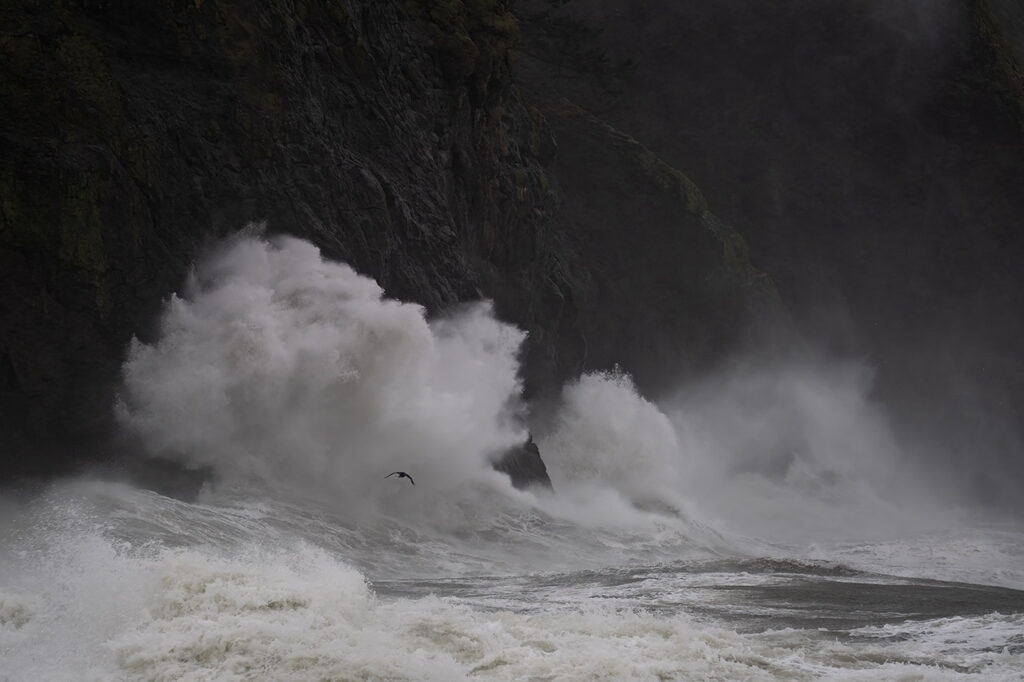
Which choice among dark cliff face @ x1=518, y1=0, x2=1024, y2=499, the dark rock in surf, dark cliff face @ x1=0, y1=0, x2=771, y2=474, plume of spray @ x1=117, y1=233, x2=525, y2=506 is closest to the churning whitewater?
plume of spray @ x1=117, y1=233, x2=525, y2=506

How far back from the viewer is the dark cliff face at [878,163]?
132 ft

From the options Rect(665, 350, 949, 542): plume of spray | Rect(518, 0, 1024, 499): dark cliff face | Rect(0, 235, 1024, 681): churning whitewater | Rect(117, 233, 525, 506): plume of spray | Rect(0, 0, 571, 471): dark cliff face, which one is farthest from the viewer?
Rect(518, 0, 1024, 499): dark cliff face

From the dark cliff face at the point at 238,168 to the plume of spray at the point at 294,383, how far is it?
0.54 meters

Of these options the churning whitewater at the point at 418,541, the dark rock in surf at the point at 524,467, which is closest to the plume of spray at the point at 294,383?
the churning whitewater at the point at 418,541

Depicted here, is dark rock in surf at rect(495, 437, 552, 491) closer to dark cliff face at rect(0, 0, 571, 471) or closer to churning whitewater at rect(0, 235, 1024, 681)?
churning whitewater at rect(0, 235, 1024, 681)

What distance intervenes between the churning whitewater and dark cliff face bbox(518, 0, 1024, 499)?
8993 millimetres

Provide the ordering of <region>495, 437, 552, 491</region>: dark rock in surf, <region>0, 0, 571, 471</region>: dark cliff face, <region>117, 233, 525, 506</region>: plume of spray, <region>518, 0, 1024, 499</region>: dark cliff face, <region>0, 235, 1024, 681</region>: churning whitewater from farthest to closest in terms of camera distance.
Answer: <region>518, 0, 1024, 499</region>: dark cliff face, <region>495, 437, 552, 491</region>: dark rock in surf, <region>117, 233, 525, 506</region>: plume of spray, <region>0, 0, 571, 471</region>: dark cliff face, <region>0, 235, 1024, 681</region>: churning whitewater

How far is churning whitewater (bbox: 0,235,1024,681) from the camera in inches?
384

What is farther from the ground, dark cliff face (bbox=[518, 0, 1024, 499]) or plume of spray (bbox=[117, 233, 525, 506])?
dark cliff face (bbox=[518, 0, 1024, 499])

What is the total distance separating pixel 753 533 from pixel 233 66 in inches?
685

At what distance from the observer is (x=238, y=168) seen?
18.4m

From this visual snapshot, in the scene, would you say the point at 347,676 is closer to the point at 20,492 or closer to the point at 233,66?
the point at 20,492

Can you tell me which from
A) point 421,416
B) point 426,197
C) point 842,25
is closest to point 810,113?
point 842,25

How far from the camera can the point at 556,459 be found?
89.7 ft
